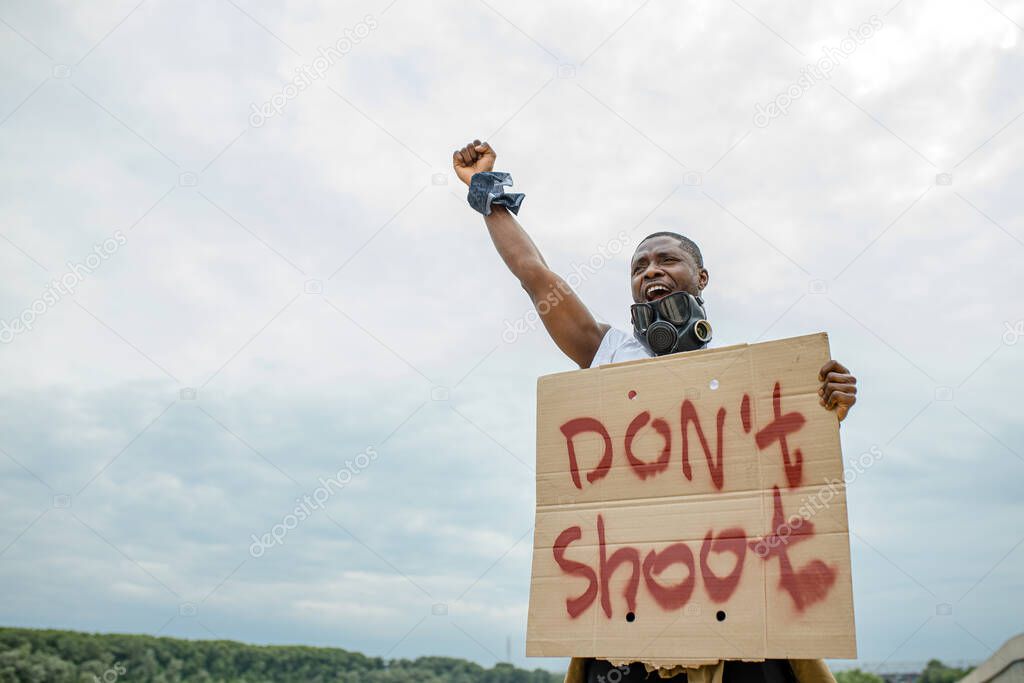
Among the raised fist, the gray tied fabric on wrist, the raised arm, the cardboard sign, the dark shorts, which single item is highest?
the raised fist

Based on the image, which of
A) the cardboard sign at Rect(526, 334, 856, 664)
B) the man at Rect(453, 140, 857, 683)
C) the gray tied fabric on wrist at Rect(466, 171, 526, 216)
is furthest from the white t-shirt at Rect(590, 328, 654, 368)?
the gray tied fabric on wrist at Rect(466, 171, 526, 216)

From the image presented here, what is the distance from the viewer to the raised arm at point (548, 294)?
3.24 meters

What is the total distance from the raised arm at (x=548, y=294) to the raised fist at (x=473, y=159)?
205mm

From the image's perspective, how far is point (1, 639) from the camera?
102ft

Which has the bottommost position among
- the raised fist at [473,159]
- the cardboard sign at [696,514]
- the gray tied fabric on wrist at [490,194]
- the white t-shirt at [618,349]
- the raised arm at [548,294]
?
the cardboard sign at [696,514]

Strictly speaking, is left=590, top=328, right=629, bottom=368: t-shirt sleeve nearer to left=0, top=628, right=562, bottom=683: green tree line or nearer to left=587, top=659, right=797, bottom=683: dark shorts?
left=587, top=659, right=797, bottom=683: dark shorts

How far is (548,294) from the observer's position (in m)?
3.24

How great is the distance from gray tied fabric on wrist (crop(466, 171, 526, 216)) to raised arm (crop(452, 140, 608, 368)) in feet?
0.13

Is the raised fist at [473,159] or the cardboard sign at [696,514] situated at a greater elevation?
the raised fist at [473,159]

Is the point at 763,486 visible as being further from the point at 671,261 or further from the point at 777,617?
the point at 671,261

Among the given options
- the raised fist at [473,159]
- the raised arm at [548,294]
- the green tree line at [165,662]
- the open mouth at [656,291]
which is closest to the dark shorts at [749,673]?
the raised arm at [548,294]

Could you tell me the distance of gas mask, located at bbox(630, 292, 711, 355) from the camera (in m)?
2.92

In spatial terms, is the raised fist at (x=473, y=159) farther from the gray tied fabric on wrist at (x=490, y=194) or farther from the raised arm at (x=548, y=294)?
the raised arm at (x=548, y=294)

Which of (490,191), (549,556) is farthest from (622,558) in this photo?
(490,191)
